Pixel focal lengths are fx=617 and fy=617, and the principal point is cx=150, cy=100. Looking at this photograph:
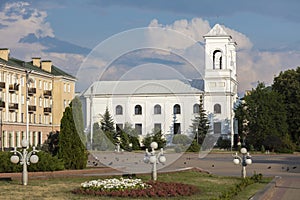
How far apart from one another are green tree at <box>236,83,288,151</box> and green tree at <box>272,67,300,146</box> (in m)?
2.97

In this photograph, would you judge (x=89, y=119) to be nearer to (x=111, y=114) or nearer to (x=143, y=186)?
(x=111, y=114)

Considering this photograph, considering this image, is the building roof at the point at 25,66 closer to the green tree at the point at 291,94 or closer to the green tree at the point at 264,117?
the green tree at the point at 264,117

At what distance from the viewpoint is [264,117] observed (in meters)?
71.9

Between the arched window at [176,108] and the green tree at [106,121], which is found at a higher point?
the arched window at [176,108]

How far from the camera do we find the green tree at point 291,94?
7594 centimetres

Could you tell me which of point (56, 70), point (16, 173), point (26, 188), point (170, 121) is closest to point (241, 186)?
point (170, 121)

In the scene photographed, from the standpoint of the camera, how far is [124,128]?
20469mm

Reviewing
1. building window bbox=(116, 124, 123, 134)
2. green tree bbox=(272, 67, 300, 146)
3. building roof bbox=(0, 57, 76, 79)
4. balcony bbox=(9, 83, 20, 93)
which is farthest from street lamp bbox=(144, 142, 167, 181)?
green tree bbox=(272, 67, 300, 146)

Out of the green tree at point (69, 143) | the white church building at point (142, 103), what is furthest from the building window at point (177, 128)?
the green tree at point (69, 143)

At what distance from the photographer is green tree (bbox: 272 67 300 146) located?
2990 inches

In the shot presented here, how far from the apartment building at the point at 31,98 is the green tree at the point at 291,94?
87.8ft

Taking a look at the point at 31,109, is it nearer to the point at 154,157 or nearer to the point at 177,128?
the point at 154,157

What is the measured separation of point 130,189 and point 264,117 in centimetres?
5674

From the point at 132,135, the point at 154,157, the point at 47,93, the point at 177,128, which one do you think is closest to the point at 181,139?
the point at 154,157
